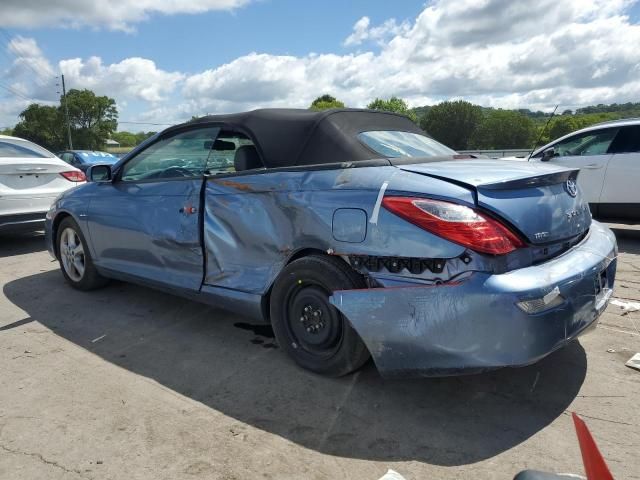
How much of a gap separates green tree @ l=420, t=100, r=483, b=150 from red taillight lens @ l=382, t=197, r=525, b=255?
2125 inches

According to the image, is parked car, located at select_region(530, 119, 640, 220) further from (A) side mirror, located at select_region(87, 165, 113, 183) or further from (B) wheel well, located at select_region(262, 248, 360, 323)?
(A) side mirror, located at select_region(87, 165, 113, 183)

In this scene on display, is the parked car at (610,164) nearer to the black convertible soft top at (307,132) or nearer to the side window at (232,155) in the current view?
the black convertible soft top at (307,132)

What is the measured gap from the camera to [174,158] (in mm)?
4125

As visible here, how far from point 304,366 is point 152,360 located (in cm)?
109

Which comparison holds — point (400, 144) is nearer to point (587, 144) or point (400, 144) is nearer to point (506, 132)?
point (587, 144)

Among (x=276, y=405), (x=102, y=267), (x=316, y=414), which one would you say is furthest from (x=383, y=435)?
(x=102, y=267)

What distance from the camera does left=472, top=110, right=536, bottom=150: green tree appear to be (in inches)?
1477

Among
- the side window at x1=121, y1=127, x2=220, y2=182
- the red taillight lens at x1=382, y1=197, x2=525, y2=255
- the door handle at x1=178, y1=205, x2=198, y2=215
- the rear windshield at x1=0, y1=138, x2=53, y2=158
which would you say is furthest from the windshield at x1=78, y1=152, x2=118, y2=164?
the red taillight lens at x1=382, y1=197, x2=525, y2=255

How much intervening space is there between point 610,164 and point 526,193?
209 inches

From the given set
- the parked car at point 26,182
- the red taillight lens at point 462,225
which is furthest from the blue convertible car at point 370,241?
the parked car at point 26,182

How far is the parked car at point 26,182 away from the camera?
22.3ft

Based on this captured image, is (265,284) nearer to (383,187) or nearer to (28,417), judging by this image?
(383,187)

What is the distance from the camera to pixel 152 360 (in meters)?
3.47

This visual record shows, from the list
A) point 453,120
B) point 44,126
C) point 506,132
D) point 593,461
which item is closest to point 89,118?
point 44,126
